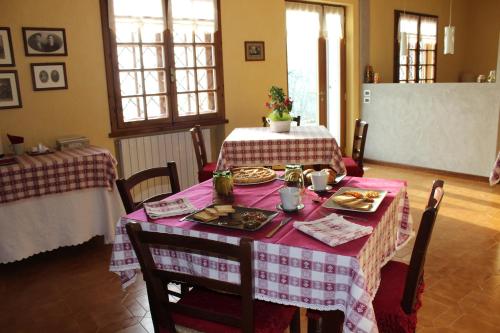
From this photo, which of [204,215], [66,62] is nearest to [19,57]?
[66,62]

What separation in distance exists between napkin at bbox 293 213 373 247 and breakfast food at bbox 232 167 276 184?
0.64m

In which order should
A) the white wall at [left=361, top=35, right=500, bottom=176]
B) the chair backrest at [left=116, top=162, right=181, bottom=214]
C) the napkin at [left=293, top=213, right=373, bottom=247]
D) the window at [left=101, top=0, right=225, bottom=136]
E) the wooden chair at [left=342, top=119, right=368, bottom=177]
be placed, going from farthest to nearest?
the white wall at [left=361, top=35, right=500, bottom=176], the window at [left=101, top=0, right=225, bottom=136], the wooden chair at [left=342, top=119, right=368, bottom=177], the chair backrest at [left=116, top=162, right=181, bottom=214], the napkin at [left=293, top=213, right=373, bottom=247]

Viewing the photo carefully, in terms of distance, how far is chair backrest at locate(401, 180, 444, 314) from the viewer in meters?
1.58

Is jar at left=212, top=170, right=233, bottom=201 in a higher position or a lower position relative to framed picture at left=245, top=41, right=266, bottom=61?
lower

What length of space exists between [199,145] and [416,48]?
196 inches

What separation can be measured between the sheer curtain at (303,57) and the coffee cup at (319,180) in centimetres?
398

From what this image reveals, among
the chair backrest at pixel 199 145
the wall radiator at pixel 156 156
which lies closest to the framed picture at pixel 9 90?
the wall radiator at pixel 156 156

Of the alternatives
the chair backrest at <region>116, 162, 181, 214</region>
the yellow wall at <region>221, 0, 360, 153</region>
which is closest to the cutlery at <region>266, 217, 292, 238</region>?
the chair backrest at <region>116, 162, 181, 214</region>

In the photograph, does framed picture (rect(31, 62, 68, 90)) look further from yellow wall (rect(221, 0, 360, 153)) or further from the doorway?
the doorway

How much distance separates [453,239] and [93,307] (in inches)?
107

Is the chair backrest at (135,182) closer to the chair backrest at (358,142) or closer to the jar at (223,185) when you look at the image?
the jar at (223,185)

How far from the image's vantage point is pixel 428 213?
5.15ft

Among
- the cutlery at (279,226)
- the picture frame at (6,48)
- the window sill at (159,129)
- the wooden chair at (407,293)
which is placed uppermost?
the picture frame at (6,48)

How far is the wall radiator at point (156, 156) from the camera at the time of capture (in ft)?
14.1
